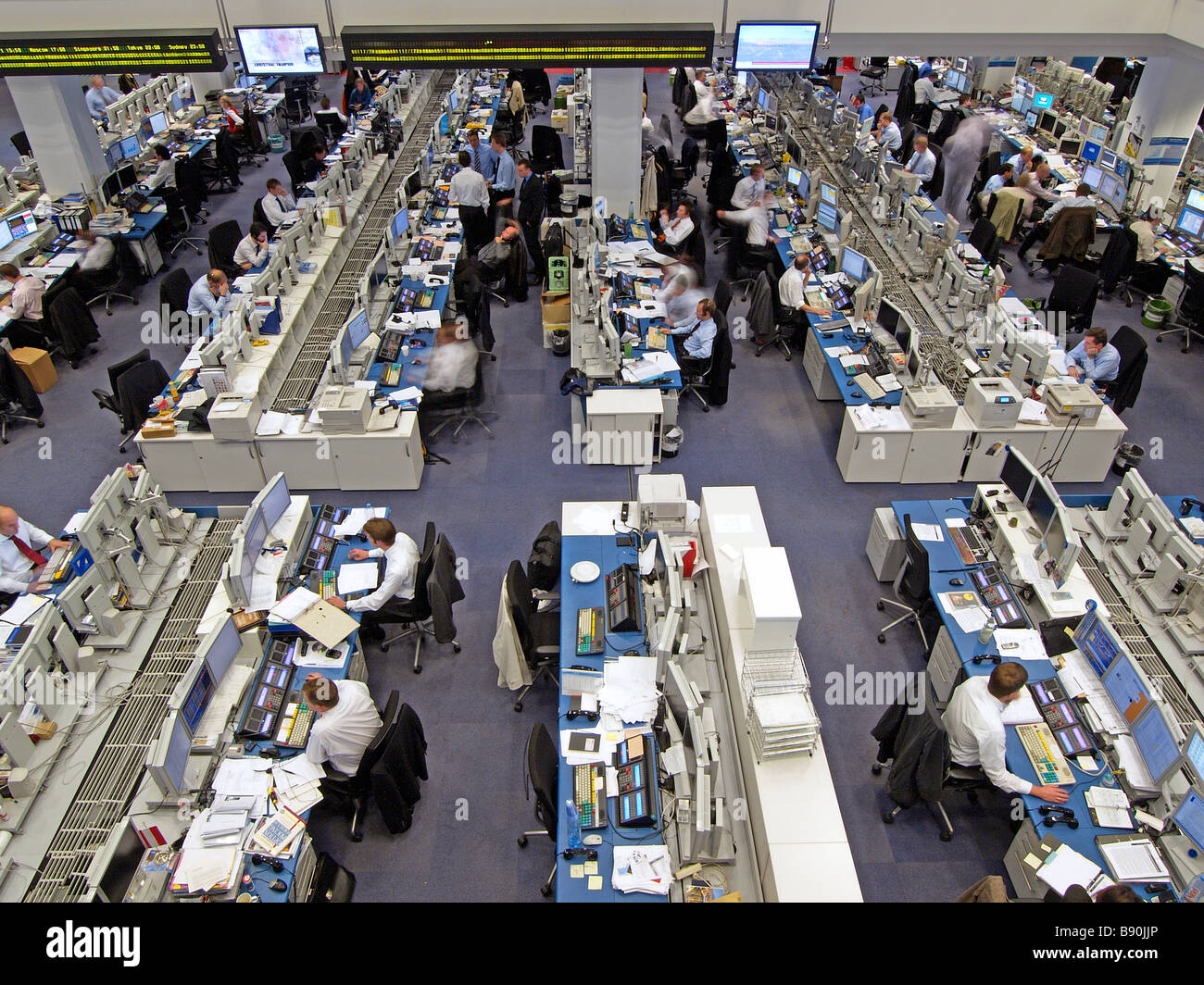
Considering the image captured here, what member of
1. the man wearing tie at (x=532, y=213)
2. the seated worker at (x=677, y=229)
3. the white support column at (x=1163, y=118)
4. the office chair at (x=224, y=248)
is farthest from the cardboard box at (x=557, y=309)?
the white support column at (x=1163, y=118)

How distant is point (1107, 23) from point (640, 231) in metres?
5.67

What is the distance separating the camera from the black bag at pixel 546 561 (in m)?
6.09

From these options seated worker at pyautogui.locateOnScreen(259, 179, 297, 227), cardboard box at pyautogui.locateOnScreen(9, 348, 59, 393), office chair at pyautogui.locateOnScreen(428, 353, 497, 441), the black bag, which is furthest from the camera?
seated worker at pyautogui.locateOnScreen(259, 179, 297, 227)

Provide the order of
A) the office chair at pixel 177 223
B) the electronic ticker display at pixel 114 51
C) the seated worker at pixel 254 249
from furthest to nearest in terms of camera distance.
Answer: the office chair at pixel 177 223 → the seated worker at pixel 254 249 → the electronic ticker display at pixel 114 51

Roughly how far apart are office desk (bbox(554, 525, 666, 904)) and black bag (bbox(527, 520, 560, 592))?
0.23ft

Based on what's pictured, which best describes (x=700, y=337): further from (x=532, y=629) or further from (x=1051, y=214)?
(x=1051, y=214)

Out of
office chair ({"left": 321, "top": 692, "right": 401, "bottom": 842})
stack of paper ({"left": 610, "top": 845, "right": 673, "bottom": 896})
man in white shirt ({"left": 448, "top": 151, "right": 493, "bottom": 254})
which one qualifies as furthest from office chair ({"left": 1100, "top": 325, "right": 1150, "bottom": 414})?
man in white shirt ({"left": 448, "top": 151, "right": 493, "bottom": 254})

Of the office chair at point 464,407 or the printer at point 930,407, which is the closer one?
the printer at point 930,407

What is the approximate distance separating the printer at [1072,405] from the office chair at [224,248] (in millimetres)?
9178

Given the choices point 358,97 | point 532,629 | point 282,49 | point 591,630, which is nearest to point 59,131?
point 282,49

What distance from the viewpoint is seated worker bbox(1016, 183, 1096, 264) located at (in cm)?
1125

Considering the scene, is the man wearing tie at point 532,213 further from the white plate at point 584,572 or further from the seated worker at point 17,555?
the seated worker at point 17,555

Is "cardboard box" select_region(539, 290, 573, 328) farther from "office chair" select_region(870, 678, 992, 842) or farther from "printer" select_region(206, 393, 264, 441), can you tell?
"office chair" select_region(870, 678, 992, 842)
